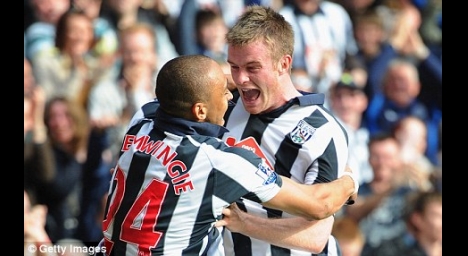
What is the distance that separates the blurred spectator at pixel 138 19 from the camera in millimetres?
6945

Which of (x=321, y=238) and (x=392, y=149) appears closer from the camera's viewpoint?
(x=321, y=238)

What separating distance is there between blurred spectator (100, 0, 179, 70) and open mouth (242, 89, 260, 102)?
2975 millimetres

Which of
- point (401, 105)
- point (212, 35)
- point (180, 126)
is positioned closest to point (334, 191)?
point (180, 126)

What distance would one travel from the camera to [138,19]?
6.98 metres

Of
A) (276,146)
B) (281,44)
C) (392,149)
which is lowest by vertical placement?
(392,149)

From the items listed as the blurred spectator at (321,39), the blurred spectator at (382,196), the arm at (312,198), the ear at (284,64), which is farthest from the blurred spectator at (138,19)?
the arm at (312,198)

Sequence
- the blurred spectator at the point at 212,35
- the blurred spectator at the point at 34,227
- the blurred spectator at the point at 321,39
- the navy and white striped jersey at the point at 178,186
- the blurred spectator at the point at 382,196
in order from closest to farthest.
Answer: the navy and white striped jersey at the point at 178,186 < the blurred spectator at the point at 34,227 < the blurred spectator at the point at 212,35 < the blurred spectator at the point at 321,39 < the blurred spectator at the point at 382,196

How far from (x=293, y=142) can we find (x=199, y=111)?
0.73m

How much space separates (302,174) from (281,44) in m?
0.59

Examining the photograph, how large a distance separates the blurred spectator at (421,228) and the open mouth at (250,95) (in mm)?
3564

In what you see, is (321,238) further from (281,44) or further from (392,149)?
(392,149)

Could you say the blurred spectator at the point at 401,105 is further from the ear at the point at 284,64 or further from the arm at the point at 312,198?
the arm at the point at 312,198
